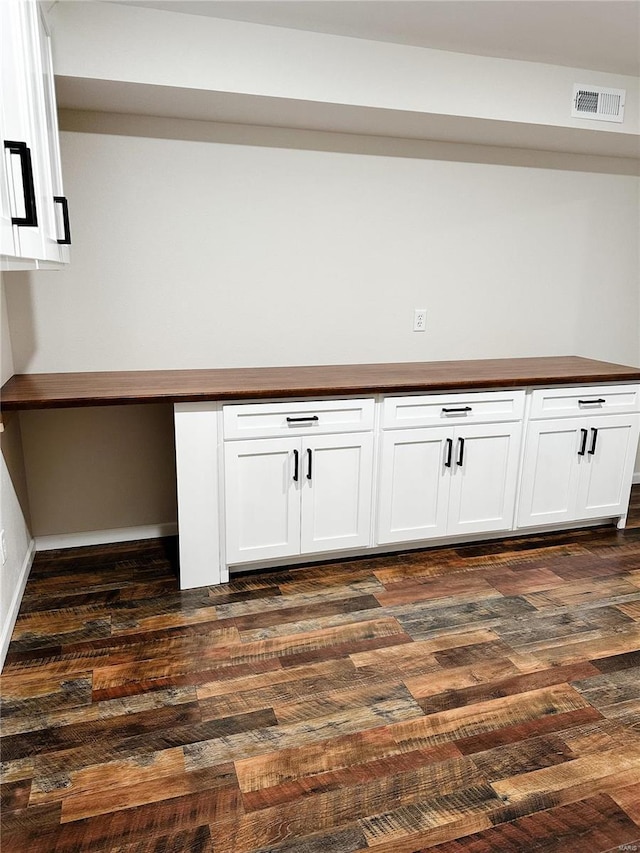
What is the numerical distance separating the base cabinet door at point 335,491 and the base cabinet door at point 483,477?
1.51ft

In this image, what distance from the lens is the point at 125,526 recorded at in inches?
123

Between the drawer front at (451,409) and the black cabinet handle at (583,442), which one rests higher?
the drawer front at (451,409)

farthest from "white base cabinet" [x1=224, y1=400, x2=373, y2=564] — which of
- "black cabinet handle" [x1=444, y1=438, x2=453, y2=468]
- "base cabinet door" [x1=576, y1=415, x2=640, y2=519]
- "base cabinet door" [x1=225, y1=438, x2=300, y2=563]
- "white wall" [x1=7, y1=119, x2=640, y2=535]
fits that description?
"base cabinet door" [x1=576, y1=415, x2=640, y2=519]

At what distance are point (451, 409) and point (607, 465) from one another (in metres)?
1.02

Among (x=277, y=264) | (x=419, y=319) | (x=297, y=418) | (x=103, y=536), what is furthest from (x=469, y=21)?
(x=103, y=536)

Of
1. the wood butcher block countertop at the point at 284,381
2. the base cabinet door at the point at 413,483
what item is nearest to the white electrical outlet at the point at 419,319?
the wood butcher block countertop at the point at 284,381

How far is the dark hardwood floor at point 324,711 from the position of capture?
5.11ft

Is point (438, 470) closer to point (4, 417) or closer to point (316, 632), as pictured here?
point (316, 632)

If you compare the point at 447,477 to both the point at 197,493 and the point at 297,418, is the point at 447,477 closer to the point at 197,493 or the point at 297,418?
the point at 297,418

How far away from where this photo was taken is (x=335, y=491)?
9.17 feet

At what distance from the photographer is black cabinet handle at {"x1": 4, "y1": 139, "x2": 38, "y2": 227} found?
153cm

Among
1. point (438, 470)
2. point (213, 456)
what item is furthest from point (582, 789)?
point (213, 456)

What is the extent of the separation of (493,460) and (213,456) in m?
1.38

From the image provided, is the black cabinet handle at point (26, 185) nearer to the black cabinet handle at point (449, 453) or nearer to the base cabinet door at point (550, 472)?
the black cabinet handle at point (449, 453)
